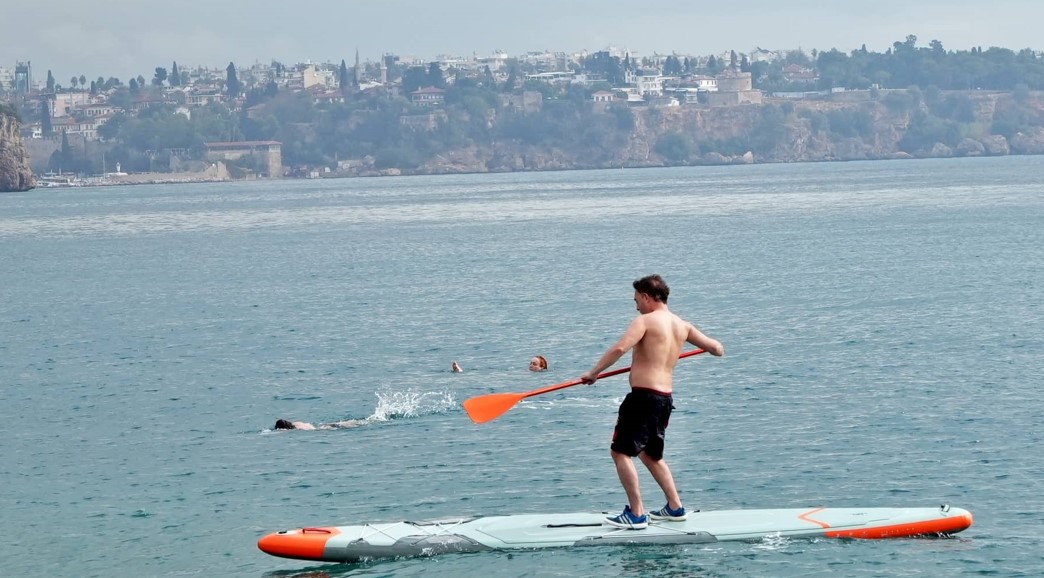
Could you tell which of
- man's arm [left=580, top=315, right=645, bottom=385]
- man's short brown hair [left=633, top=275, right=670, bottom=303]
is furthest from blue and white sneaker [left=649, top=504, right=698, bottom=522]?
man's short brown hair [left=633, top=275, right=670, bottom=303]

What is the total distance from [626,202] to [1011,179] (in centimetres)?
5980

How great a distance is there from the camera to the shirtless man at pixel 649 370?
16547mm

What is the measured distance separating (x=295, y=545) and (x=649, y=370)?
474 centimetres

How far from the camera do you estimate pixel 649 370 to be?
16781 millimetres

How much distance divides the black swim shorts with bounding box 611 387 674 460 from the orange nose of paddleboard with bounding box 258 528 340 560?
149 inches

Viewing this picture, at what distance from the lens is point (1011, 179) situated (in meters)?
191

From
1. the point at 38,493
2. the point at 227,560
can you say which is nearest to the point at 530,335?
the point at 38,493

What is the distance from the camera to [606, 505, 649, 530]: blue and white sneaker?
17766mm

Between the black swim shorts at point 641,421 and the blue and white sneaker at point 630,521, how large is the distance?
1.10m

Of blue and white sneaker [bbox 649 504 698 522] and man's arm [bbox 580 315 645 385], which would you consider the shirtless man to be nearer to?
man's arm [bbox 580 315 645 385]

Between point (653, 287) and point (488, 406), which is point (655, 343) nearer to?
point (653, 287)

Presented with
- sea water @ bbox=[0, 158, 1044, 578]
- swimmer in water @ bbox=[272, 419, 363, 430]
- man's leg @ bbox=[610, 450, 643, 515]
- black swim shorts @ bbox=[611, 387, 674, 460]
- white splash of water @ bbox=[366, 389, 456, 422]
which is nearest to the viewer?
black swim shorts @ bbox=[611, 387, 674, 460]

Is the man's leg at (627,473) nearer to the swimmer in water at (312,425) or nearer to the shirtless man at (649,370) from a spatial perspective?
the shirtless man at (649,370)

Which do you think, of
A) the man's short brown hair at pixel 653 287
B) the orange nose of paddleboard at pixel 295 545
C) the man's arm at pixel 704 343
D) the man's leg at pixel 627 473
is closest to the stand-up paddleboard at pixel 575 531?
the orange nose of paddleboard at pixel 295 545
